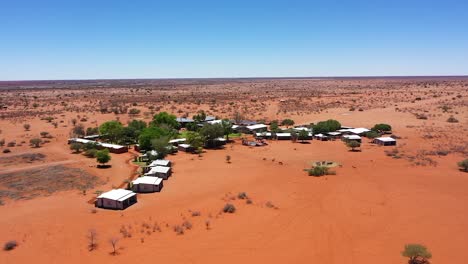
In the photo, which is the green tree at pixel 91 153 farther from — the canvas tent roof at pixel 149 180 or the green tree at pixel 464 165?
the green tree at pixel 464 165

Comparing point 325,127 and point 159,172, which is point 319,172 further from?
Result: point 325,127

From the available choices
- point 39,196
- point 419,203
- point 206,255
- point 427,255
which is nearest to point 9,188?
point 39,196

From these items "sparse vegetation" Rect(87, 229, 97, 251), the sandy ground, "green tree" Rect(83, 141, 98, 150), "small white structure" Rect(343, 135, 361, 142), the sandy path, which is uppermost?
"green tree" Rect(83, 141, 98, 150)

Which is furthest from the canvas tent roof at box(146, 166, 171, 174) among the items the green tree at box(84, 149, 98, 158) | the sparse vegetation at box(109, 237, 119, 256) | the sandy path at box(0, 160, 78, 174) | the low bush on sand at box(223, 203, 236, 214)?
the sparse vegetation at box(109, 237, 119, 256)

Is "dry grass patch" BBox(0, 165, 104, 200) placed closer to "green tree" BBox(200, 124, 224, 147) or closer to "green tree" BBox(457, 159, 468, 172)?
"green tree" BBox(200, 124, 224, 147)

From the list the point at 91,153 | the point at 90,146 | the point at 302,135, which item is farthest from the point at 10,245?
the point at 302,135
